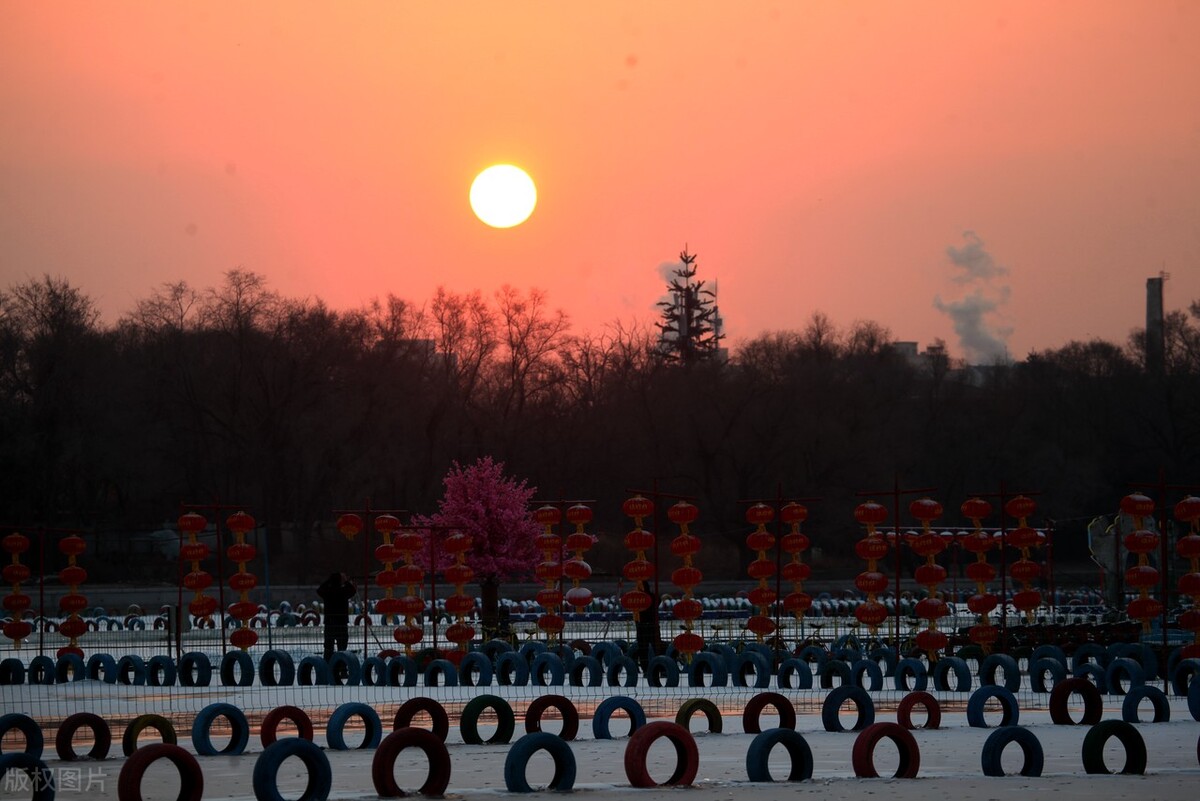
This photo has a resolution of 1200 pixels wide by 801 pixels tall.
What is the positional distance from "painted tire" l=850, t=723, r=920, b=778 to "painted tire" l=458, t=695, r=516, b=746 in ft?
13.5

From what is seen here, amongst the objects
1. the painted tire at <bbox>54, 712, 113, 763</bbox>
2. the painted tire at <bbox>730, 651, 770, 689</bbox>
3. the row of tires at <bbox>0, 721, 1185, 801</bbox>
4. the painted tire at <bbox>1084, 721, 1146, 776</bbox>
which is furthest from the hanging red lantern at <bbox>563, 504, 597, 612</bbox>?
the painted tire at <bbox>1084, 721, 1146, 776</bbox>

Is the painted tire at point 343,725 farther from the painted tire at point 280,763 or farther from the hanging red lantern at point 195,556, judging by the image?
the hanging red lantern at point 195,556

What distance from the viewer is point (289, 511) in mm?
65500

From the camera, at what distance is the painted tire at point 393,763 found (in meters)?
12.5

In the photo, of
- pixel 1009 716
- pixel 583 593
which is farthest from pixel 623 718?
pixel 583 593

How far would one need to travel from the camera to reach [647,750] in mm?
13461

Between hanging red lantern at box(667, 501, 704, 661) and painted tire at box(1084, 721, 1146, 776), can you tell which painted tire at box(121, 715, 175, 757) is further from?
hanging red lantern at box(667, 501, 704, 661)

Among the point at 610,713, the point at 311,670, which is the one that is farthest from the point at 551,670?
the point at 610,713

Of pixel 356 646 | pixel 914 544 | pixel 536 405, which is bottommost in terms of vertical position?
pixel 356 646

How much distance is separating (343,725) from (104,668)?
1113cm

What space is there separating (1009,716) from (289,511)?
50.8 meters

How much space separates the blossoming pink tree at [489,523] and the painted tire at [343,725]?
706 inches

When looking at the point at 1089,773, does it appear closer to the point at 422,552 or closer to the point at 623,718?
the point at 623,718

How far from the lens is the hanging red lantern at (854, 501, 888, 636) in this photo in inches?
1118
